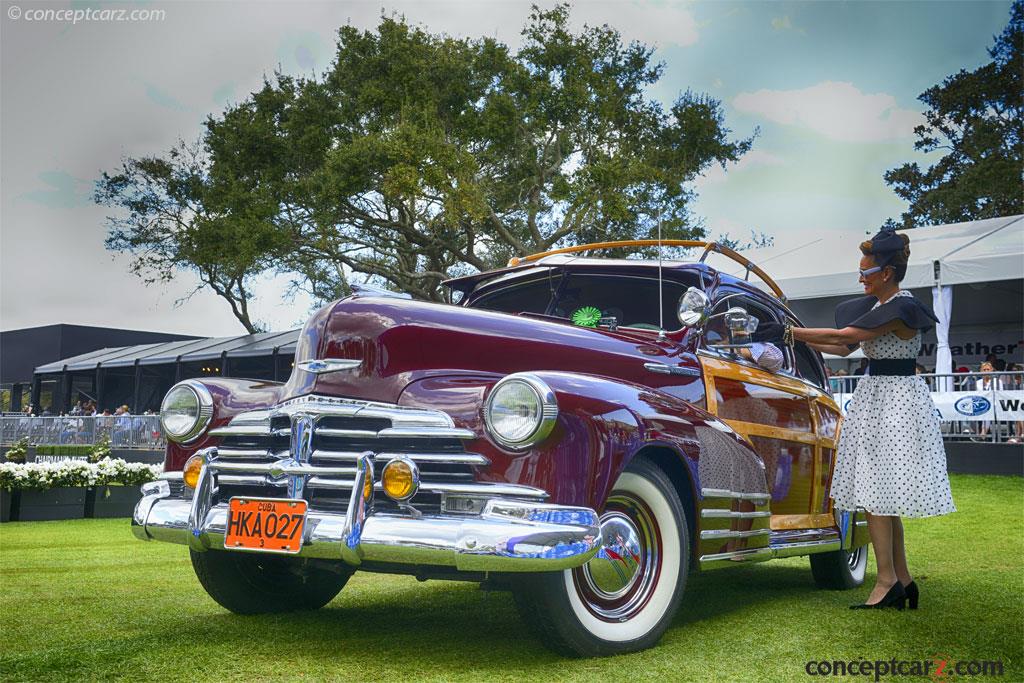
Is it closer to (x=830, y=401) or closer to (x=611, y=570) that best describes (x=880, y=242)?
(x=830, y=401)

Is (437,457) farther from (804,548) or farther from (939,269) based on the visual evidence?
(939,269)

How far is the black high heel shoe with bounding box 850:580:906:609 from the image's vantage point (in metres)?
4.87

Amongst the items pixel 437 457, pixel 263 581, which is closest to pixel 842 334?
pixel 437 457

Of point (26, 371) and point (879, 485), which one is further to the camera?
point (26, 371)

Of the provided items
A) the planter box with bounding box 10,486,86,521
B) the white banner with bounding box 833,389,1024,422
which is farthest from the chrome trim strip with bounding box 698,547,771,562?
the white banner with bounding box 833,389,1024,422

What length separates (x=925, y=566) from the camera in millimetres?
6848

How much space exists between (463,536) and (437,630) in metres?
1.23

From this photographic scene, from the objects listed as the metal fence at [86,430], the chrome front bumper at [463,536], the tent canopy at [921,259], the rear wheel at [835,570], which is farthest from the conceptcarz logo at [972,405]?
the metal fence at [86,430]

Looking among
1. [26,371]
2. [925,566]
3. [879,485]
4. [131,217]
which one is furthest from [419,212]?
[26,371]

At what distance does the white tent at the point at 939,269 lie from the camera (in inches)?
583

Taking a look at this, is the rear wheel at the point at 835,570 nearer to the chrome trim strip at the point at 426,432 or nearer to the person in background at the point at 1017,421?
the chrome trim strip at the point at 426,432

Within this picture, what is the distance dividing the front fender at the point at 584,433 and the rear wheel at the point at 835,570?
2211mm

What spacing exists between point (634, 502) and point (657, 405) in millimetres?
419

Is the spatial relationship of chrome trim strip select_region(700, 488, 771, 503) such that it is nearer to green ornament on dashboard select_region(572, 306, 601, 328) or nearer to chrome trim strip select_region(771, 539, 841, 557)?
chrome trim strip select_region(771, 539, 841, 557)
